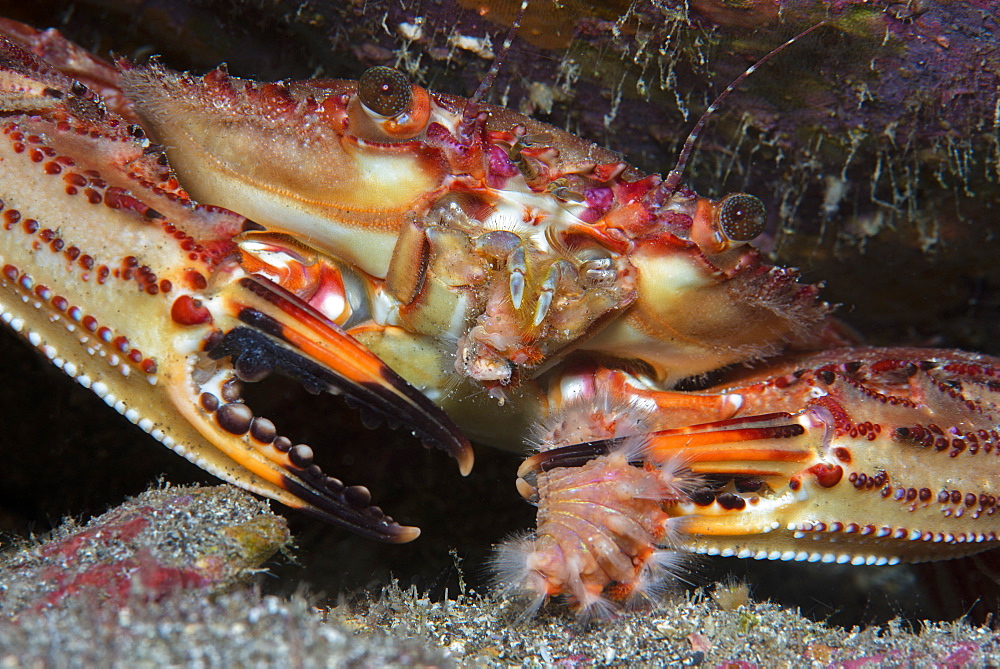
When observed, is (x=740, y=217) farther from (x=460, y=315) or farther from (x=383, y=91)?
(x=383, y=91)

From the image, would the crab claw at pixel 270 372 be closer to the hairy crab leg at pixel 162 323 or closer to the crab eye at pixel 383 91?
the hairy crab leg at pixel 162 323

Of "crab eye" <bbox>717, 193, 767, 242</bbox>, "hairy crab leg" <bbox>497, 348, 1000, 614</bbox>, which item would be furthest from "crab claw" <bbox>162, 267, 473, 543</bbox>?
"crab eye" <bbox>717, 193, 767, 242</bbox>

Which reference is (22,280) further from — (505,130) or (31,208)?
(505,130)

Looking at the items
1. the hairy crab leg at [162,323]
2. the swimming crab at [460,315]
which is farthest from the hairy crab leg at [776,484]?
the hairy crab leg at [162,323]

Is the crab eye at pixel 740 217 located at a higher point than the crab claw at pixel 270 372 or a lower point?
higher

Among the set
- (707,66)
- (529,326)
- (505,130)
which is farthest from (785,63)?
(529,326)

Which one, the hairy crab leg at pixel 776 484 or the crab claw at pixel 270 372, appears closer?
the crab claw at pixel 270 372

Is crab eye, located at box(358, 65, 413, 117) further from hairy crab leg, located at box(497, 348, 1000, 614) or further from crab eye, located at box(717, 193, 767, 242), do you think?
hairy crab leg, located at box(497, 348, 1000, 614)
